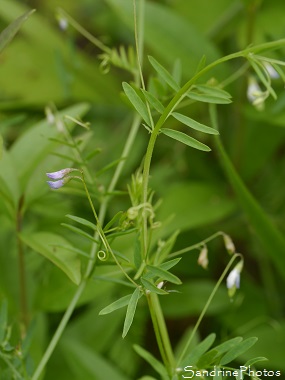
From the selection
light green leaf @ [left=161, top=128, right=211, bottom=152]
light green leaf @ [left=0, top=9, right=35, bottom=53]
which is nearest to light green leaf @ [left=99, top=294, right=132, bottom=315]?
light green leaf @ [left=161, top=128, right=211, bottom=152]

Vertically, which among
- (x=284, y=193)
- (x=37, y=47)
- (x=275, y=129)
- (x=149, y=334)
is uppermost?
(x=37, y=47)

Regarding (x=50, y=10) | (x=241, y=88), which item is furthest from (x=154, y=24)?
(x=50, y=10)

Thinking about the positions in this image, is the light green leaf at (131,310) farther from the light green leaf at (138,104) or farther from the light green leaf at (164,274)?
the light green leaf at (138,104)

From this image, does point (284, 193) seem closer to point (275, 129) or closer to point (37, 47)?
point (275, 129)

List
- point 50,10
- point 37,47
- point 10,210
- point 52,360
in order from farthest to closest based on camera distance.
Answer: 1. point 50,10
2. point 37,47
3. point 52,360
4. point 10,210

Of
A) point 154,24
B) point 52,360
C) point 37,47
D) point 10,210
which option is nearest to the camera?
point 10,210

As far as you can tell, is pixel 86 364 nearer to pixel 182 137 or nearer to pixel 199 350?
pixel 199 350
